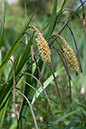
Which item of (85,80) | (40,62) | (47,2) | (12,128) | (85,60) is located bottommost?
(12,128)

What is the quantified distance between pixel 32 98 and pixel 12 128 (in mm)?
146

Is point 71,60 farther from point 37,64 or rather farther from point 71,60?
point 37,64

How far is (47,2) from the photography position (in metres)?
12.4

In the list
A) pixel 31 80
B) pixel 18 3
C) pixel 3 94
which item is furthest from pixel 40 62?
pixel 18 3

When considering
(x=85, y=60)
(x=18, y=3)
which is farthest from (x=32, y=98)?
(x=18, y=3)

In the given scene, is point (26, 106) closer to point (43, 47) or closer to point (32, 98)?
point (32, 98)

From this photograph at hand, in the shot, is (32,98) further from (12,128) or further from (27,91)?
(12,128)

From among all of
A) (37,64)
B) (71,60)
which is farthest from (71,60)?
(37,64)

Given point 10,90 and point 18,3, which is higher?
point 18,3

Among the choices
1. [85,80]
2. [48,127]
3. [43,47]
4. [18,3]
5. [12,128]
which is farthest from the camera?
[18,3]

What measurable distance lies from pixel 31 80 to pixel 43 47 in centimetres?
27

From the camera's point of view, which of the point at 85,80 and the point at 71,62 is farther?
the point at 85,80

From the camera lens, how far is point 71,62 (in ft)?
1.62

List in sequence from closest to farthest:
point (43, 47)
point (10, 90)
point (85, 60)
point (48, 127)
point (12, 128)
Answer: point (43, 47) < point (10, 90) < point (12, 128) < point (48, 127) < point (85, 60)
